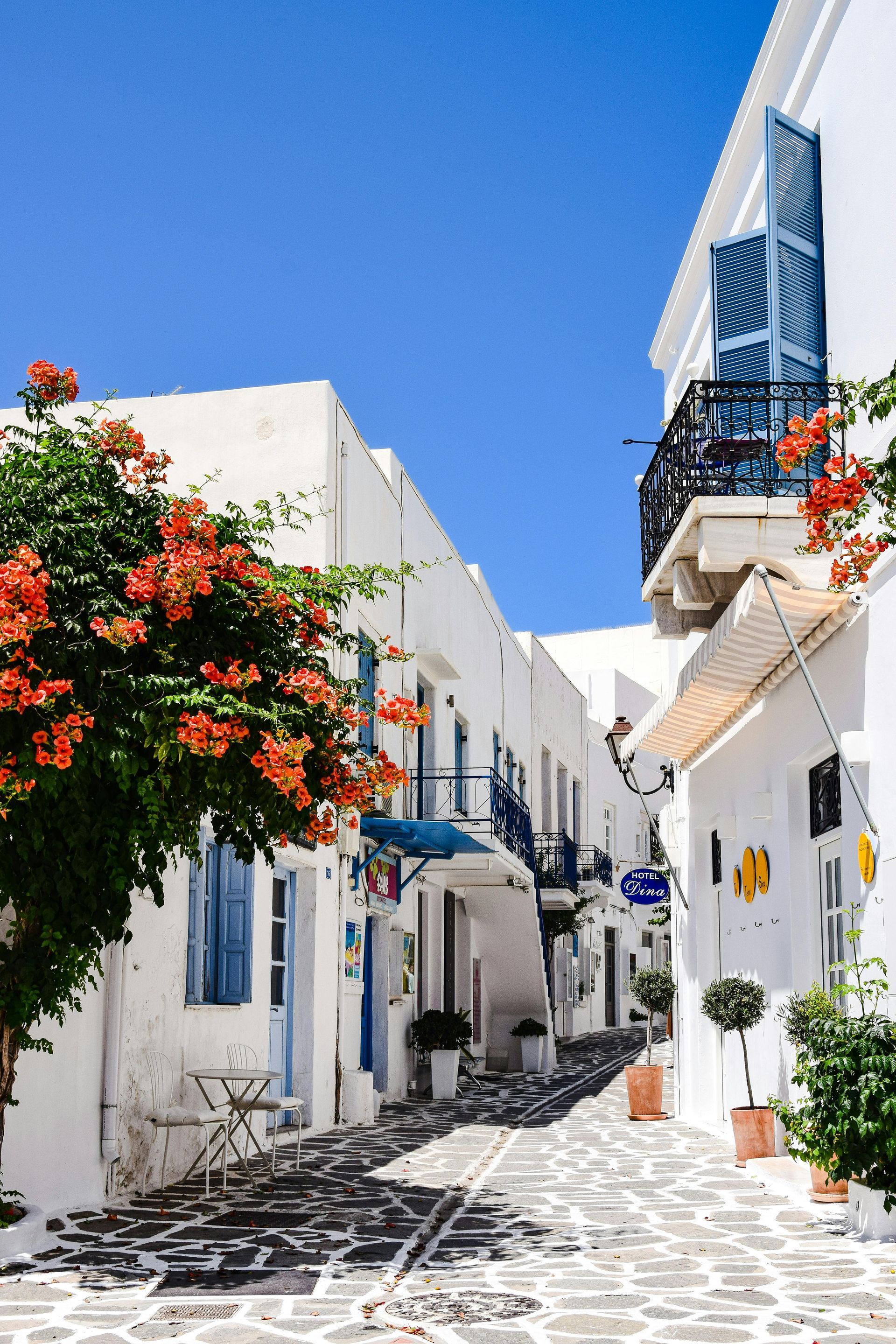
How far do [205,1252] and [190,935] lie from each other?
10.6ft

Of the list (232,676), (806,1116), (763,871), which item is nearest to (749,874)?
(763,871)

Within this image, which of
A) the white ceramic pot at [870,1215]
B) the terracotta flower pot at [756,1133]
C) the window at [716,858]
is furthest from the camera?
the window at [716,858]

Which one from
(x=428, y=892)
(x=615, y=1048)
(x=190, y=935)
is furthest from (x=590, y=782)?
(x=190, y=935)

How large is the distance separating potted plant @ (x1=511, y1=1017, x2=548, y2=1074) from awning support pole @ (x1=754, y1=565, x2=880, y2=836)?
43.2 ft

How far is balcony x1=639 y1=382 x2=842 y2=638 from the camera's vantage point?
910cm

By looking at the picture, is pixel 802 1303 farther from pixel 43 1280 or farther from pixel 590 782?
pixel 590 782

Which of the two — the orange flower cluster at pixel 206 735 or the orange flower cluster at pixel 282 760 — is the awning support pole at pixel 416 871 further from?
the orange flower cluster at pixel 206 735

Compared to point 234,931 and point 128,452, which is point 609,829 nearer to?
point 234,931

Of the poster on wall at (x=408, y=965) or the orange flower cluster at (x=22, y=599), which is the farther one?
the poster on wall at (x=408, y=965)

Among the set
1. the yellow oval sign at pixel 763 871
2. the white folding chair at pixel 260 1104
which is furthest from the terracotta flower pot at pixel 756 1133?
the white folding chair at pixel 260 1104

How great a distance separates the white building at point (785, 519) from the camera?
8.02m

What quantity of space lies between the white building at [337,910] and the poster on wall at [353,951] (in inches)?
1.6

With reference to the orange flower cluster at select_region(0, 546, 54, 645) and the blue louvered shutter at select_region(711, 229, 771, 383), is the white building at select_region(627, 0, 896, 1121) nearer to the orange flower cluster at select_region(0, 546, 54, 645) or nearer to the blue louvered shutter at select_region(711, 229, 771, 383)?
the blue louvered shutter at select_region(711, 229, 771, 383)

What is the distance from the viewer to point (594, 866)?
96.2ft
